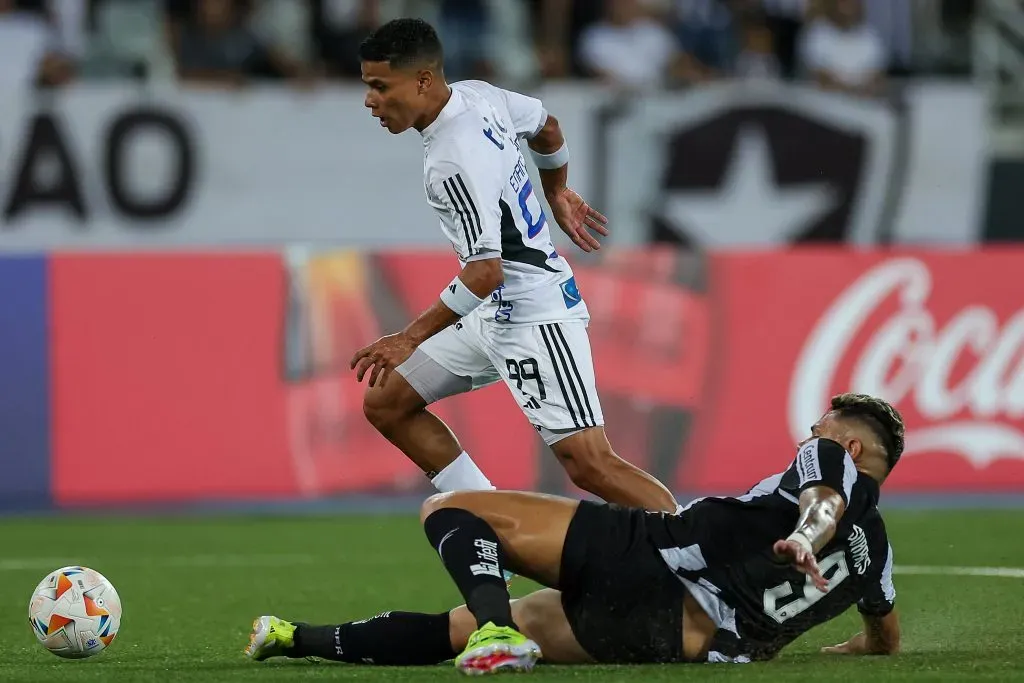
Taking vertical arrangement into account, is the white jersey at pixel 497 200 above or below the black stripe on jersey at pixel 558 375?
above

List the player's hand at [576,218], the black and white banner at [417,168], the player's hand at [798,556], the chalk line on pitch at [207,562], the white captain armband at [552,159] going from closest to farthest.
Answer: the player's hand at [798,556]
the player's hand at [576,218]
the white captain armband at [552,159]
the chalk line on pitch at [207,562]
the black and white banner at [417,168]

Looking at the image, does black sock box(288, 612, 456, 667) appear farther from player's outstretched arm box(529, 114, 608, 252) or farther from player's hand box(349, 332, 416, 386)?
player's outstretched arm box(529, 114, 608, 252)

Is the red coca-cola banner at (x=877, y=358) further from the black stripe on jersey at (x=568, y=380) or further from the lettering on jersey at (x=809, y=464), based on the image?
the lettering on jersey at (x=809, y=464)

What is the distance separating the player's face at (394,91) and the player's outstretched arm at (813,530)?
2203 mm

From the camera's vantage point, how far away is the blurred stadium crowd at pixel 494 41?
14.3 m

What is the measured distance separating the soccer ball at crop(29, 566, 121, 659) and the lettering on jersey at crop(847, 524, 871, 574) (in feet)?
8.23

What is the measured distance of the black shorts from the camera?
525 centimetres

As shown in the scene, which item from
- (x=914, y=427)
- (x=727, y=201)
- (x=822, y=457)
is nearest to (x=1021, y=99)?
(x=727, y=201)

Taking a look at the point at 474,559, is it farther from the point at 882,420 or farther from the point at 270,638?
the point at 882,420

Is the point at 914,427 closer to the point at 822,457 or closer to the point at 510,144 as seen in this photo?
the point at 510,144

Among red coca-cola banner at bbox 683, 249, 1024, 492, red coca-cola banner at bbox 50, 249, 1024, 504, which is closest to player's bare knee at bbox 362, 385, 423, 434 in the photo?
red coca-cola banner at bbox 50, 249, 1024, 504

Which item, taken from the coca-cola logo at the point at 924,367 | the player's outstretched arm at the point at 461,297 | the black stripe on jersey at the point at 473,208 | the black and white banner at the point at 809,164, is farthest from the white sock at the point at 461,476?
the black and white banner at the point at 809,164

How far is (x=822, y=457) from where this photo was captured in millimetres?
5180

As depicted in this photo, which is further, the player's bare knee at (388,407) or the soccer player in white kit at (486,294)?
the player's bare knee at (388,407)
